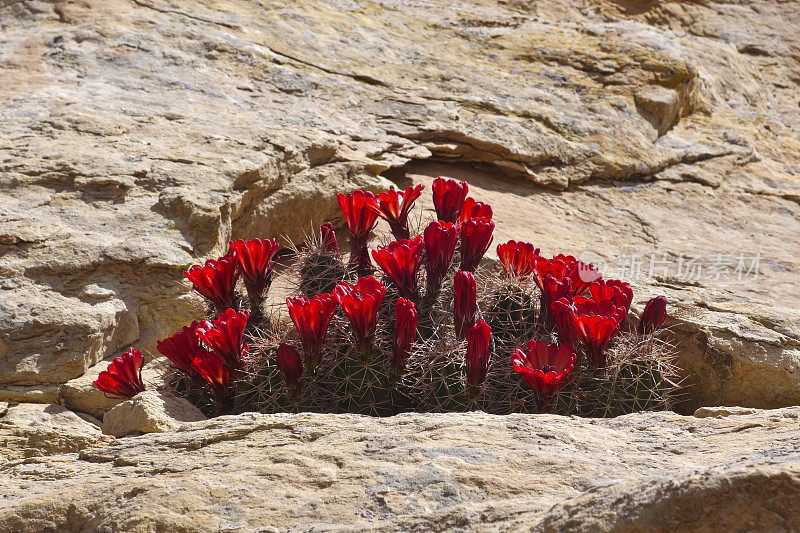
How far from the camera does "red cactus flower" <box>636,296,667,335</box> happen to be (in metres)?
3.23

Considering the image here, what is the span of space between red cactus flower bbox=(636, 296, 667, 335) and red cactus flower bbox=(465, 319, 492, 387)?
823 millimetres

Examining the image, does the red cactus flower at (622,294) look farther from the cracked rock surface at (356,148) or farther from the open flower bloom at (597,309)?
the cracked rock surface at (356,148)

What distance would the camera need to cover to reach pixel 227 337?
2818 millimetres

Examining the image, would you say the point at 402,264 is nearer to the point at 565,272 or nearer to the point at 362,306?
the point at 362,306

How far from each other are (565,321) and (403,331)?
2.03ft

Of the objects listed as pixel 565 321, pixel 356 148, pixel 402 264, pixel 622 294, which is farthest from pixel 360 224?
pixel 356 148

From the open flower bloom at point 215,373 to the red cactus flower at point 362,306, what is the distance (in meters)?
0.50

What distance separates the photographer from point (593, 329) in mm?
2859

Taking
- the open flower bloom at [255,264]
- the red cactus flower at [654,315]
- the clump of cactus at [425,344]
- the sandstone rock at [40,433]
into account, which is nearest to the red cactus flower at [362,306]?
the clump of cactus at [425,344]

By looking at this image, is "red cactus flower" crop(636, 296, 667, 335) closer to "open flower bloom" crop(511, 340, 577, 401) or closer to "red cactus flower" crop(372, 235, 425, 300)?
"open flower bloom" crop(511, 340, 577, 401)

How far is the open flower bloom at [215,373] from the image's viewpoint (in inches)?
113

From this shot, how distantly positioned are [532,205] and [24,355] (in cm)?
357

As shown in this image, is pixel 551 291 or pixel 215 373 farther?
pixel 551 291

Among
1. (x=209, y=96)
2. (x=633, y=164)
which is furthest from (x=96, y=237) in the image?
(x=633, y=164)
